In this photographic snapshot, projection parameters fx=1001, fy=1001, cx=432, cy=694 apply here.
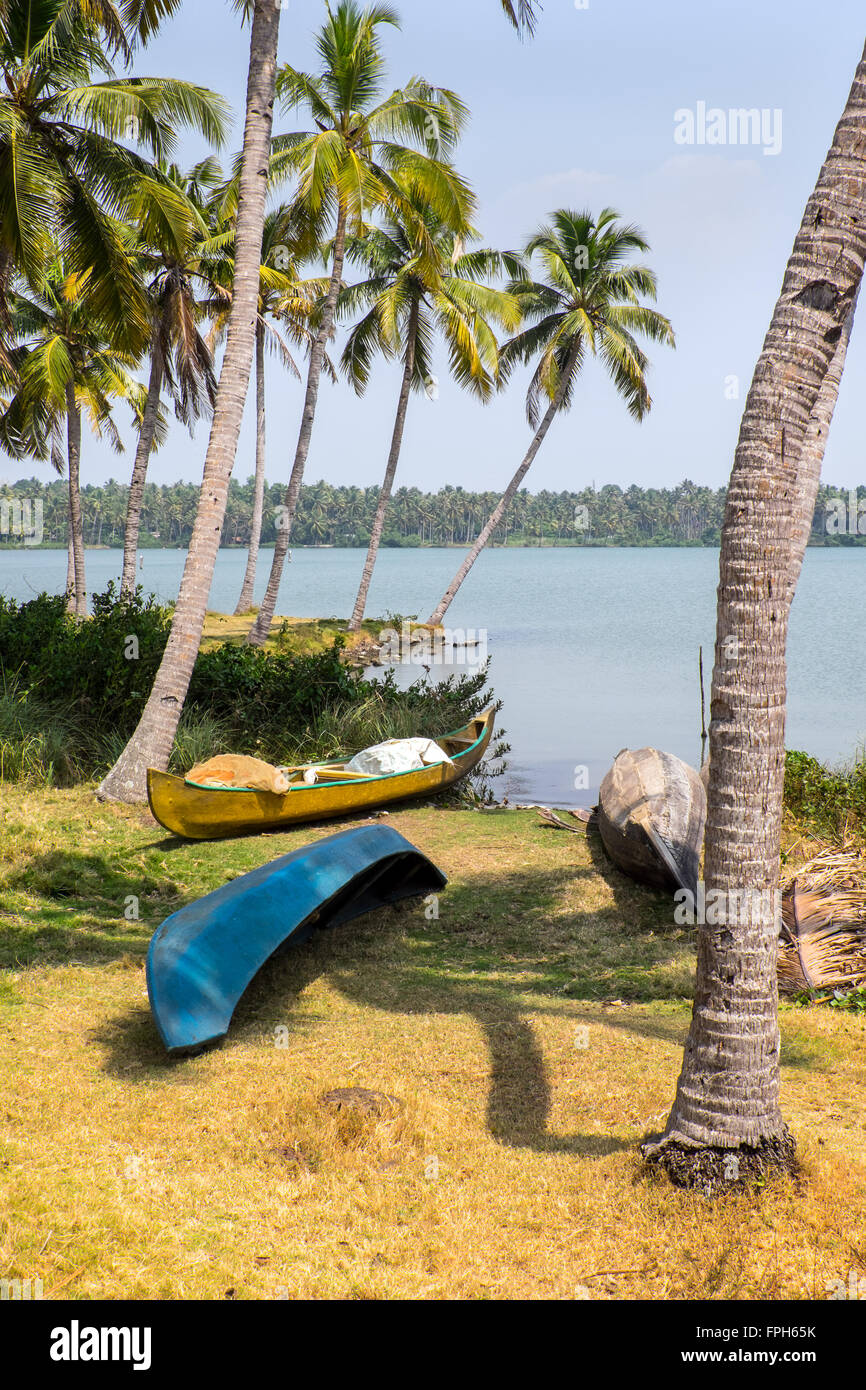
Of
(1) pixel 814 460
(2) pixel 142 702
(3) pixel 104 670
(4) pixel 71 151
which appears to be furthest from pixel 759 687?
(4) pixel 71 151

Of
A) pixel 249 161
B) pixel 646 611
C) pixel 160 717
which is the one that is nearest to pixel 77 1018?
pixel 160 717

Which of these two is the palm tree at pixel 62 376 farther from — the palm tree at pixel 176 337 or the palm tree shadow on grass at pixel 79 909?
the palm tree shadow on grass at pixel 79 909

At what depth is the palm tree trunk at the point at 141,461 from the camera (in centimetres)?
2595

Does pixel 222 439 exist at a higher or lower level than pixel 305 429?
lower

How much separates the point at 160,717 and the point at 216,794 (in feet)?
6.49

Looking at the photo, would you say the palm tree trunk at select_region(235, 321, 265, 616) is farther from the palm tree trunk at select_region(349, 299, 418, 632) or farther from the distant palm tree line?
the distant palm tree line

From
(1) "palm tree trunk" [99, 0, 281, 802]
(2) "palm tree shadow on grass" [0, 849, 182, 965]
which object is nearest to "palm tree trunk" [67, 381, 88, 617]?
(1) "palm tree trunk" [99, 0, 281, 802]

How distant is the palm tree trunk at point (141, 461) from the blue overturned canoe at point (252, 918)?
17.9 m

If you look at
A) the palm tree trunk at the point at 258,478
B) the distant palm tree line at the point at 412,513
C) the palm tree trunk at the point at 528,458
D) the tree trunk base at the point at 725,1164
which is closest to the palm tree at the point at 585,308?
the palm tree trunk at the point at 528,458

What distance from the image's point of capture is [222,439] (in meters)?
12.5

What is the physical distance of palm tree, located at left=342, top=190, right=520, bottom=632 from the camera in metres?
26.9

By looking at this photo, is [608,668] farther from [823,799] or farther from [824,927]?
[824,927]

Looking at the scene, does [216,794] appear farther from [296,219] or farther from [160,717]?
[296,219]

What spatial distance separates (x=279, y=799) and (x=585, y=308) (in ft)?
73.1
